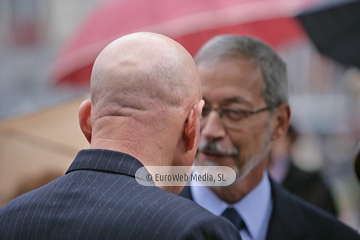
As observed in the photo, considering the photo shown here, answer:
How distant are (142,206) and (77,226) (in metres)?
0.18

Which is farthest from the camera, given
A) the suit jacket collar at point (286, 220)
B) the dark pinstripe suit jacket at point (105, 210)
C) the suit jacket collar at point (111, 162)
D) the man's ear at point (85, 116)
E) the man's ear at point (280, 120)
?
the man's ear at point (280, 120)

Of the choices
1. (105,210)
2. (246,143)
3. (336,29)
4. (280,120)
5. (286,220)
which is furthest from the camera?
(336,29)

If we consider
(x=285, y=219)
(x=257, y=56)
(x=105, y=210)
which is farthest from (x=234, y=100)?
(x=105, y=210)

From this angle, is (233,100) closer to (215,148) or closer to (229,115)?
(229,115)

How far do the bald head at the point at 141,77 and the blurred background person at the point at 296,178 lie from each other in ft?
9.33

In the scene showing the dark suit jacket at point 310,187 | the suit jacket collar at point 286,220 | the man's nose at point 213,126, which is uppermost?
the man's nose at point 213,126

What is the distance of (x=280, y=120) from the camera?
2.62 metres

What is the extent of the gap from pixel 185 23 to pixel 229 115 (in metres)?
1.93

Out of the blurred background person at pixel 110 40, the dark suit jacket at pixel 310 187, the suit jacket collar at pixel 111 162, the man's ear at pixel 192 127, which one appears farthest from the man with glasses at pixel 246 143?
the dark suit jacket at pixel 310 187

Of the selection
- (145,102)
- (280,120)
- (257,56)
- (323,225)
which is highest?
(145,102)

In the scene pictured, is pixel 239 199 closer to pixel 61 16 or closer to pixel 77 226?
pixel 77 226

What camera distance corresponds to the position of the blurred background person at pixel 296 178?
405 cm

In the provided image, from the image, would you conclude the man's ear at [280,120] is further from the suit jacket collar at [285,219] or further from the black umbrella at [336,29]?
the black umbrella at [336,29]

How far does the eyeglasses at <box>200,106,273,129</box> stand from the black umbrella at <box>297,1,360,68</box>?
1.98m
